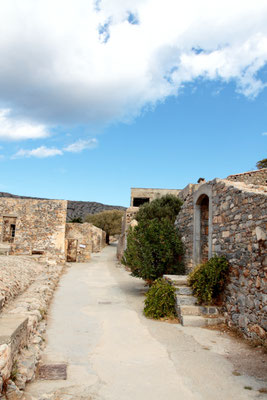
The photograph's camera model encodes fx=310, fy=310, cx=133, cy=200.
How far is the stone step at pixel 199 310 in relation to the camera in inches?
257

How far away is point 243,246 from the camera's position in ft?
19.0

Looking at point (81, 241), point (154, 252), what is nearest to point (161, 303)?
point (154, 252)

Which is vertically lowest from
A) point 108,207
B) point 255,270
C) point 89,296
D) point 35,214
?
point 89,296

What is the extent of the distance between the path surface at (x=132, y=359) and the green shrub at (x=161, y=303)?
0.24 meters

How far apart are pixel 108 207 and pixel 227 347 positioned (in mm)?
64737

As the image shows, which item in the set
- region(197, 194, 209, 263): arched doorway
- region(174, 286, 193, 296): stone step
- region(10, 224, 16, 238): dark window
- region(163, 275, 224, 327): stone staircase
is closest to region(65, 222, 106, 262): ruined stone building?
region(10, 224, 16, 238): dark window

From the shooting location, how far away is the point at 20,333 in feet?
12.9

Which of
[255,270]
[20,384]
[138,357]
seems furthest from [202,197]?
[20,384]

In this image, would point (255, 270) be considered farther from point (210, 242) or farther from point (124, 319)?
point (124, 319)

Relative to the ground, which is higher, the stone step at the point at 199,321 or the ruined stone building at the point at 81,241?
the ruined stone building at the point at 81,241

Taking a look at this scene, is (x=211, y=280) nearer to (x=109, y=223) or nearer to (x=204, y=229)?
(x=204, y=229)

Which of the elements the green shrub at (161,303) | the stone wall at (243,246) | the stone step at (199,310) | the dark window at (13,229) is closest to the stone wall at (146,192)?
the dark window at (13,229)

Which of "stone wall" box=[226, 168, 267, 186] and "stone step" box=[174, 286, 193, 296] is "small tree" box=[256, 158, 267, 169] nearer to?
"stone wall" box=[226, 168, 267, 186]

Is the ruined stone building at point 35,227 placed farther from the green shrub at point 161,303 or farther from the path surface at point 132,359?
the green shrub at point 161,303
